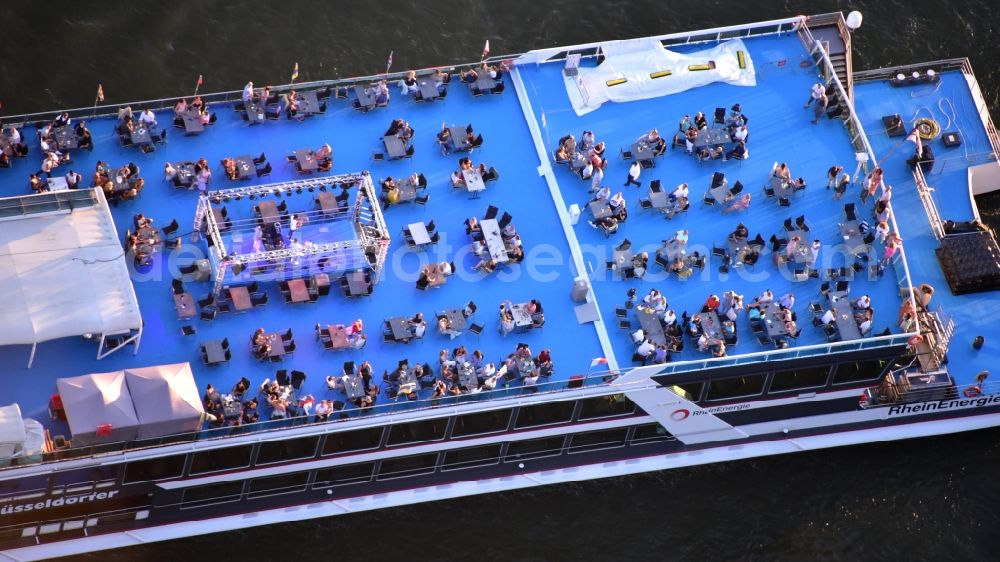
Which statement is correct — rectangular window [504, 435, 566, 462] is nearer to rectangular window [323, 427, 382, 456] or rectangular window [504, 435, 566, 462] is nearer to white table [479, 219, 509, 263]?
rectangular window [323, 427, 382, 456]

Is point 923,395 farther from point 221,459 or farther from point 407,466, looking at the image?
point 221,459

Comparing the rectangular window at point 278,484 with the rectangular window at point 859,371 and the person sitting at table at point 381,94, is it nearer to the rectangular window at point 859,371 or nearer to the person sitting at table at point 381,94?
the person sitting at table at point 381,94

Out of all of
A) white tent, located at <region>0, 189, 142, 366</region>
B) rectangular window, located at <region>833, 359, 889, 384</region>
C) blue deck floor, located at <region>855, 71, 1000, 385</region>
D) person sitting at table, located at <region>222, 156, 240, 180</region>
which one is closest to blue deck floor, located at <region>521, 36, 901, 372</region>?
rectangular window, located at <region>833, 359, 889, 384</region>

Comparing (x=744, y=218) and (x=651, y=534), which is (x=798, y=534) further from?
(x=744, y=218)

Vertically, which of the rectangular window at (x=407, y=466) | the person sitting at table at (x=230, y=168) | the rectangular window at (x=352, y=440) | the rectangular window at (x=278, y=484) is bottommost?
the rectangular window at (x=407, y=466)

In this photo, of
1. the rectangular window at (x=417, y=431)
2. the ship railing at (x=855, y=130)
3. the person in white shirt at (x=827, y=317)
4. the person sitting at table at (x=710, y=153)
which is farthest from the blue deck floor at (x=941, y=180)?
the rectangular window at (x=417, y=431)
